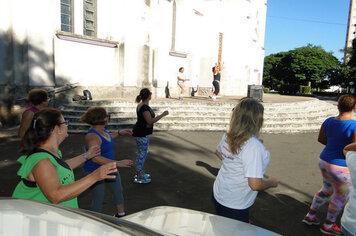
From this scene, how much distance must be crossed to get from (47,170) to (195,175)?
4045 mm

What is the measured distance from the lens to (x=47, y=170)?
1.93 metres

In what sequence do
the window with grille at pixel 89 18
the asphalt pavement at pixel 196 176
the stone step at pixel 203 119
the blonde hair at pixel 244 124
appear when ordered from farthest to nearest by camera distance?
the window with grille at pixel 89 18 → the stone step at pixel 203 119 → the asphalt pavement at pixel 196 176 → the blonde hair at pixel 244 124

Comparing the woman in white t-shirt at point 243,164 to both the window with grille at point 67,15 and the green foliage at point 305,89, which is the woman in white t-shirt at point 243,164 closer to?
the window with grille at point 67,15

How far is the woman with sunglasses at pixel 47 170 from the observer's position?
191 centimetres

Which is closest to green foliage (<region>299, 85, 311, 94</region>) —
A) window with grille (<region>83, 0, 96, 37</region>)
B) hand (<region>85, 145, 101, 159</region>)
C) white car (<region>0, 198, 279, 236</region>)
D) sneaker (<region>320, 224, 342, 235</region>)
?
window with grille (<region>83, 0, 96, 37</region>)

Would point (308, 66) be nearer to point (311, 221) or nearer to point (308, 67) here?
point (308, 67)

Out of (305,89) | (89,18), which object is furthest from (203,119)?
(305,89)

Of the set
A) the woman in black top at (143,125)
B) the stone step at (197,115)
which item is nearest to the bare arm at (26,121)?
the woman in black top at (143,125)

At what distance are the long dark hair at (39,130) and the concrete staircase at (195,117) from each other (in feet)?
24.3

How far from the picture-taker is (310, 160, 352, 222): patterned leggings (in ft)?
11.5

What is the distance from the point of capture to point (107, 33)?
13.6m

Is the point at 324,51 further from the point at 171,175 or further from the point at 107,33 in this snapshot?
the point at 171,175

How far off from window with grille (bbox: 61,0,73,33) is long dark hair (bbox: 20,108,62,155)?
11.5 meters

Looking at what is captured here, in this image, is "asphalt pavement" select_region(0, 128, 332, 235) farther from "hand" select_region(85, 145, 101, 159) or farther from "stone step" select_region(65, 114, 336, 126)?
"hand" select_region(85, 145, 101, 159)
